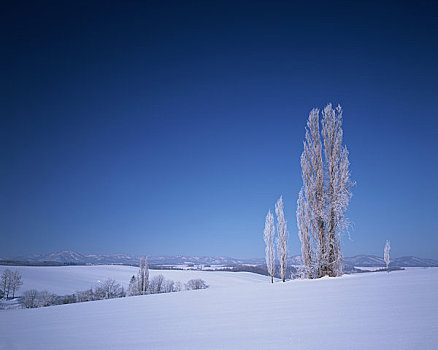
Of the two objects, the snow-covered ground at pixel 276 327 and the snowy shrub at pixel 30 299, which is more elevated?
the snow-covered ground at pixel 276 327

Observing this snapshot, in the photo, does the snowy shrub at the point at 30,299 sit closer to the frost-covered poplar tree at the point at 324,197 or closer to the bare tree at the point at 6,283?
the bare tree at the point at 6,283

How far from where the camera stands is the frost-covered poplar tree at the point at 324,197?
919cm

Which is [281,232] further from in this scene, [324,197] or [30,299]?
[30,299]

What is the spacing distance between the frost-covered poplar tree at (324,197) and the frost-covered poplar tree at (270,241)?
830cm

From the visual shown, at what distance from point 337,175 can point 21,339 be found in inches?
384

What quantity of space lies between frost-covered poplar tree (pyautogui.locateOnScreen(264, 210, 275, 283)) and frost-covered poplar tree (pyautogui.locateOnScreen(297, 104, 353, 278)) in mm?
8303

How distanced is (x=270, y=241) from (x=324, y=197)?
957 centimetres

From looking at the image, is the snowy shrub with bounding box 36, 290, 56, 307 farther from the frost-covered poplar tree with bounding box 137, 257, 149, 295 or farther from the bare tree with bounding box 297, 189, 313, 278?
the bare tree with bounding box 297, 189, 313, 278

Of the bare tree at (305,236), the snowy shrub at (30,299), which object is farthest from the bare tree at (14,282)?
the bare tree at (305,236)

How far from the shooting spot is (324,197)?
31.1 ft

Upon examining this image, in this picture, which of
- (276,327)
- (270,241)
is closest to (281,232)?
(270,241)

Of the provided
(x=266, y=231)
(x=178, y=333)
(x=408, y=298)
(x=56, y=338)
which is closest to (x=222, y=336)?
(x=178, y=333)

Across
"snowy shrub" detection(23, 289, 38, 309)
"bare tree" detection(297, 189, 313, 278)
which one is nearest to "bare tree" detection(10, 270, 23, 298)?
"snowy shrub" detection(23, 289, 38, 309)

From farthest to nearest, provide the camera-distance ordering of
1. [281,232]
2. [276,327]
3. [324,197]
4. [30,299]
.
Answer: [30,299] < [281,232] < [324,197] < [276,327]
